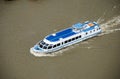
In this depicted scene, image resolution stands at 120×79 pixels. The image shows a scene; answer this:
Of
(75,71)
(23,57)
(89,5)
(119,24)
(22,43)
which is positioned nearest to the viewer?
(75,71)

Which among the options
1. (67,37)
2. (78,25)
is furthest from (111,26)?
(67,37)

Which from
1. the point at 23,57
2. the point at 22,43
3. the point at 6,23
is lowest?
the point at 23,57

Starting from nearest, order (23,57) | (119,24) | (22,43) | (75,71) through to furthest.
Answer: (75,71) → (23,57) → (22,43) → (119,24)

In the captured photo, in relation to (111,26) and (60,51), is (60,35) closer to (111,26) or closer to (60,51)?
(60,51)

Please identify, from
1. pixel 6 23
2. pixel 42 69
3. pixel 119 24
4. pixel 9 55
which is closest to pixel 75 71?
pixel 42 69

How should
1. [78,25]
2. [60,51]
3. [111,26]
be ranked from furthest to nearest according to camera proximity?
[111,26] < [78,25] < [60,51]

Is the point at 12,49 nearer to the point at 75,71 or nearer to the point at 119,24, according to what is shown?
the point at 75,71
